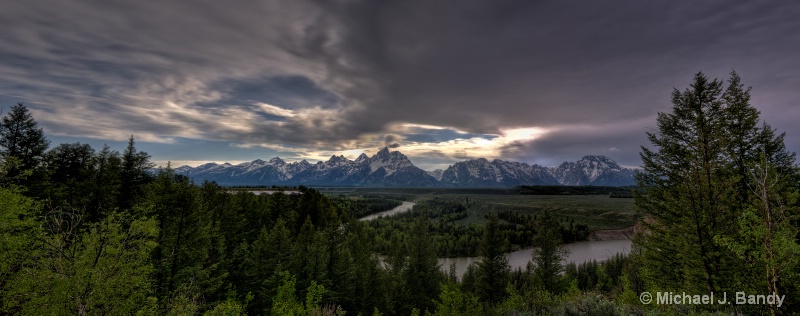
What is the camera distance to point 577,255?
365ft

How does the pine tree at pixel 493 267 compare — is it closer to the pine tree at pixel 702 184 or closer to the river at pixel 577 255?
the pine tree at pixel 702 184

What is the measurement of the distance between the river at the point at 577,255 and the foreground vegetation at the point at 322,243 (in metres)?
47.4

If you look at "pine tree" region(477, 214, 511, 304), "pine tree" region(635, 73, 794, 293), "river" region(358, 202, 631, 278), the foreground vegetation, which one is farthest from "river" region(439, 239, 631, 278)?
"pine tree" region(635, 73, 794, 293)

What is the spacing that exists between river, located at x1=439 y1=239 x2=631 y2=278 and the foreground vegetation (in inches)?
1866

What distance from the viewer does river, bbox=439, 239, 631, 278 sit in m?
95.8

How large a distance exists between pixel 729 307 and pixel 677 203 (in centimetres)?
588

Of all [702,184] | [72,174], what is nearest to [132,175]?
[72,174]

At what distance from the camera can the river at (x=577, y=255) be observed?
9578 centimetres

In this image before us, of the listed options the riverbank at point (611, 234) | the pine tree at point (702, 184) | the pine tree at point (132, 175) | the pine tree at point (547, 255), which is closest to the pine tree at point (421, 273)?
the pine tree at point (547, 255)

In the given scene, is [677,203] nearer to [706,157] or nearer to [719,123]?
[706,157]

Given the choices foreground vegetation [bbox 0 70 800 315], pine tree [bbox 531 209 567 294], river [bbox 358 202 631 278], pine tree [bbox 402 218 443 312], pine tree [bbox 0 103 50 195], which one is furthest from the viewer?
river [bbox 358 202 631 278]

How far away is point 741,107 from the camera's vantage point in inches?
837

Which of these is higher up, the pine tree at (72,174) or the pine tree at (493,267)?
the pine tree at (72,174)

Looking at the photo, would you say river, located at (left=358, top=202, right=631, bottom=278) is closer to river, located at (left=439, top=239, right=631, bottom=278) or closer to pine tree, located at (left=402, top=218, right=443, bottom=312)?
river, located at (left=439, top=239, right=631, bottom=278)
